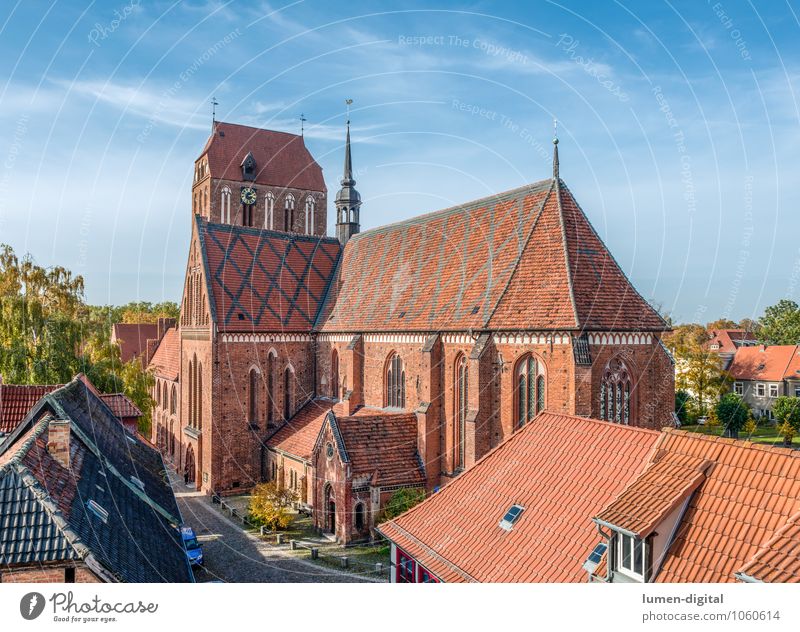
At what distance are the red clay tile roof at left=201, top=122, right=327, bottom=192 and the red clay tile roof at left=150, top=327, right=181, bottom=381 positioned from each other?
1411 cm

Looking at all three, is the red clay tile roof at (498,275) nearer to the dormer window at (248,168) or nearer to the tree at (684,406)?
the dormer window at (248,168)

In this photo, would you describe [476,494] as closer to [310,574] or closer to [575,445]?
[575,445]

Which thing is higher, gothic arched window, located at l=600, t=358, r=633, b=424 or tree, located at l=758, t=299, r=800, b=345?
tree, located at l=758, t=299, r=800, b=345

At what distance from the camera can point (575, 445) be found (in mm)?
14461

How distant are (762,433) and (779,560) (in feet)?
179

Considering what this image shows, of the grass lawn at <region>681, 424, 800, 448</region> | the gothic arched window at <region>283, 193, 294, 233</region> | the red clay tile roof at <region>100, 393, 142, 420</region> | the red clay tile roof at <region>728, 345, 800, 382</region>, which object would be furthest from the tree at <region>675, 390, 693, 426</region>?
the red clay tile roof at <region>100, 393, 142, 420</region>

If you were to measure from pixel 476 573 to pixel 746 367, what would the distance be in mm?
59156

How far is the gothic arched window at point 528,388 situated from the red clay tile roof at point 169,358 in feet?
85.1

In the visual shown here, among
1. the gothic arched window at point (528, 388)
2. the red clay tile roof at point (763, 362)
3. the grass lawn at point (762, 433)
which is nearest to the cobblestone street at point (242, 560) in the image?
the gothic arched window at point (528, 388)

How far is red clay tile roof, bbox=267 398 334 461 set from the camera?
97.4 ft

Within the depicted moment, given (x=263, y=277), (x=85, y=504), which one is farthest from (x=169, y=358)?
(x=85, y=504)

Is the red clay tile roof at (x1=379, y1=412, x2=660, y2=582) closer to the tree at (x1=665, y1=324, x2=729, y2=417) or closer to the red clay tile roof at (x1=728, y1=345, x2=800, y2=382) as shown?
the tree at (x1=665, y1=324, x2=729, y2=417)

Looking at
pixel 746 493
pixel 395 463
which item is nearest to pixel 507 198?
pixel 395 463

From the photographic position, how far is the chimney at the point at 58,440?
13.9m
